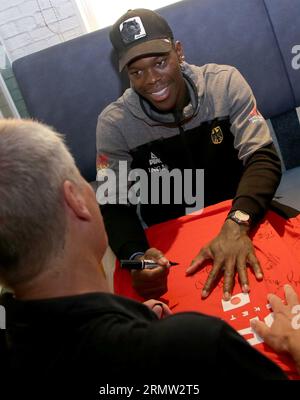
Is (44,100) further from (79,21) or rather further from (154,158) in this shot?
(154,158)

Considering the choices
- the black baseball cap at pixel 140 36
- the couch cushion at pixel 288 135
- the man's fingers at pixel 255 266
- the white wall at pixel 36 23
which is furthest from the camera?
the white wall at pixel 36 23

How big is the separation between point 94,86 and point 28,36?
0.76 meters

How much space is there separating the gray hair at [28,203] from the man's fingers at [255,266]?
0.62 m

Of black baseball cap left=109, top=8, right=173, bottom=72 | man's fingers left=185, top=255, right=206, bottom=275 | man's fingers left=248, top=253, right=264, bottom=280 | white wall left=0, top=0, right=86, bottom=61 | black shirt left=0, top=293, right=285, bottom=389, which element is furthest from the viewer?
white wall left=0, top=0, right=86, bottom=61

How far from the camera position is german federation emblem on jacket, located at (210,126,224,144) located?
5.23 feet

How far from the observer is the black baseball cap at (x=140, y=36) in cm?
150

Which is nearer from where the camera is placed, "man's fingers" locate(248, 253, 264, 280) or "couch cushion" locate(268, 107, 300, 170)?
"man's fingers" locate(248, 253, 264, 280)

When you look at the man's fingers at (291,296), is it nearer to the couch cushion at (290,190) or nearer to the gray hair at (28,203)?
the gray hair at (28,203)

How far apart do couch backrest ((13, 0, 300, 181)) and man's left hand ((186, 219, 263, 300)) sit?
3.50ft

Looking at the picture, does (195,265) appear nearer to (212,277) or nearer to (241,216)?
(212,277)

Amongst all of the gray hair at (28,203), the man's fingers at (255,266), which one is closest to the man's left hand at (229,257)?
the man's fingers at (255,266)

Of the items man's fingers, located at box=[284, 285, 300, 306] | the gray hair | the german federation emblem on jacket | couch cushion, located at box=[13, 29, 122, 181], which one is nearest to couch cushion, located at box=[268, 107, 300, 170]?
the german federation emblem on jacket

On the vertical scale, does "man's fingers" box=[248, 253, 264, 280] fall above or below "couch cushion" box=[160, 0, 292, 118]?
below

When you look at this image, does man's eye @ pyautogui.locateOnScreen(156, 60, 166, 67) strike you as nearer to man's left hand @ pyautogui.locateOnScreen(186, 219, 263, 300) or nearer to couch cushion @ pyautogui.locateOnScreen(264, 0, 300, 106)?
man's left hand @ pyautogui.locateOnScreen(186, 219, 263, 300)
